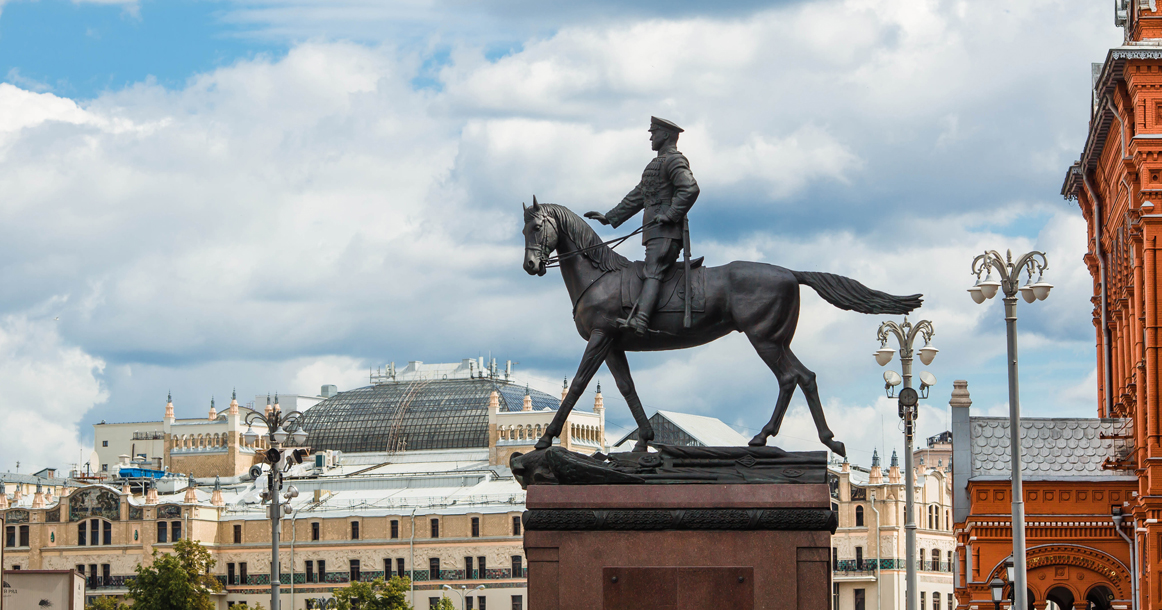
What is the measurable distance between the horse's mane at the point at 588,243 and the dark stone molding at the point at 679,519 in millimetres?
2688

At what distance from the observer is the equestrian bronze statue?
17.5 meters

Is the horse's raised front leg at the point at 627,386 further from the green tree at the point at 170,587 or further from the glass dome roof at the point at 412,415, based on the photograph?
the glass dome roof at the point at 412,415

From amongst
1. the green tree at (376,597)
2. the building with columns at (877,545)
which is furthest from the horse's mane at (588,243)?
the building with columns at (877,545)

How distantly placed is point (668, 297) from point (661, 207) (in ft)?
3.13

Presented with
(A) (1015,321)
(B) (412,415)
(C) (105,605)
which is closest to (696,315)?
(A) (1015,321)

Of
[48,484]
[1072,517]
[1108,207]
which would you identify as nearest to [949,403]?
[1072,517]

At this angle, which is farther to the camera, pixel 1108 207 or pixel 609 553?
pixel 1108 207

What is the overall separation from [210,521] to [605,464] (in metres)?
107

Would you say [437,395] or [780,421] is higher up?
[437,395]

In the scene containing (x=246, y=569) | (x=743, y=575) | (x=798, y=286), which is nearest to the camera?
(x=743, y=575)

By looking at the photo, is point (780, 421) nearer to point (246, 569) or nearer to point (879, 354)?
point (879, 354)

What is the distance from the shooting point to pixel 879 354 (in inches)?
1374

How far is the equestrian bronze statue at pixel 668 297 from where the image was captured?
17.5 metres

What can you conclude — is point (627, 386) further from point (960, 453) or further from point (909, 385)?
point (960, 453)
